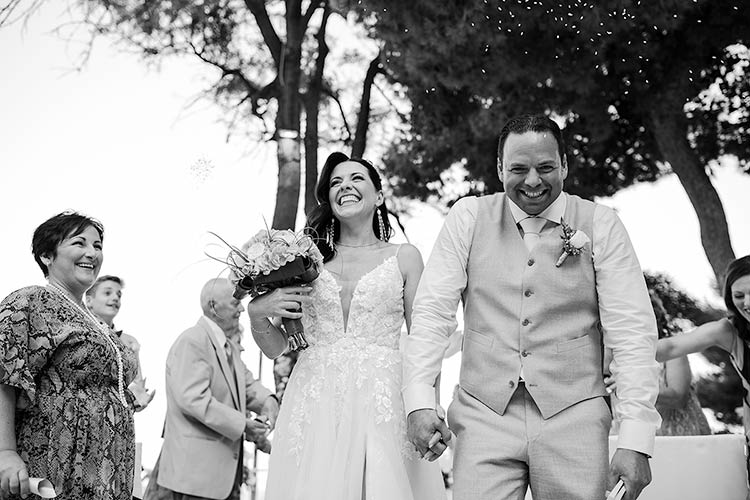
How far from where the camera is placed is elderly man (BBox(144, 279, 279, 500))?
4.45 m

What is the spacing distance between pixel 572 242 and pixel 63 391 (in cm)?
165

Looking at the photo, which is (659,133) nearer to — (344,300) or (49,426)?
(344,300)

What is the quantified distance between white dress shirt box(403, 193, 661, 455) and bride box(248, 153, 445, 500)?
1.69 ft

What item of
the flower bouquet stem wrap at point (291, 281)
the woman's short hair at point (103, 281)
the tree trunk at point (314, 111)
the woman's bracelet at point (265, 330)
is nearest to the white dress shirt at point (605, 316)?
the flower bouquet stem wrap at point (291, 281)

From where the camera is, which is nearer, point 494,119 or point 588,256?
point 588,256

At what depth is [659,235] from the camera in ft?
25.2

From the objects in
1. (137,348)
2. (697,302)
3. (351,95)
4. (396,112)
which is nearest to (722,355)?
(697,302)

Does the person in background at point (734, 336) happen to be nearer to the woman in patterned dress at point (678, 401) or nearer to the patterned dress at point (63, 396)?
the woman in patterned dress at point (678, 401)

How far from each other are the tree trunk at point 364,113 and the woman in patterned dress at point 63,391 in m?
5.84

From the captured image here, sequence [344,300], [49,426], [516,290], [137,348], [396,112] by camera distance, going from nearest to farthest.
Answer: [516,290] < [49,426] < [344,300] < [137,348] < [396,112]

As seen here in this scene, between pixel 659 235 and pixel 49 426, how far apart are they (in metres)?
6.05


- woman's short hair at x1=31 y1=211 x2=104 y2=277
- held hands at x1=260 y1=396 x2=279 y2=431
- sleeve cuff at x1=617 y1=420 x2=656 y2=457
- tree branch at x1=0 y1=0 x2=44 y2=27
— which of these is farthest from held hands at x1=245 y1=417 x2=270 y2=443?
tree branch at x1=0 y1=0 x2=44 y2=27

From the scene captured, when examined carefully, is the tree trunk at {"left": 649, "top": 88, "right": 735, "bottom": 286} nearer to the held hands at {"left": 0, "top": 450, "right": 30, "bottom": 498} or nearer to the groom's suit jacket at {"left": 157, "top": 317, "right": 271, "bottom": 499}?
the groom's suit jacket at {"left": 157, "top": 317, "right": 271, "bottom": 499}

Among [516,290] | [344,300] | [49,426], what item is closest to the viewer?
[516,290]
